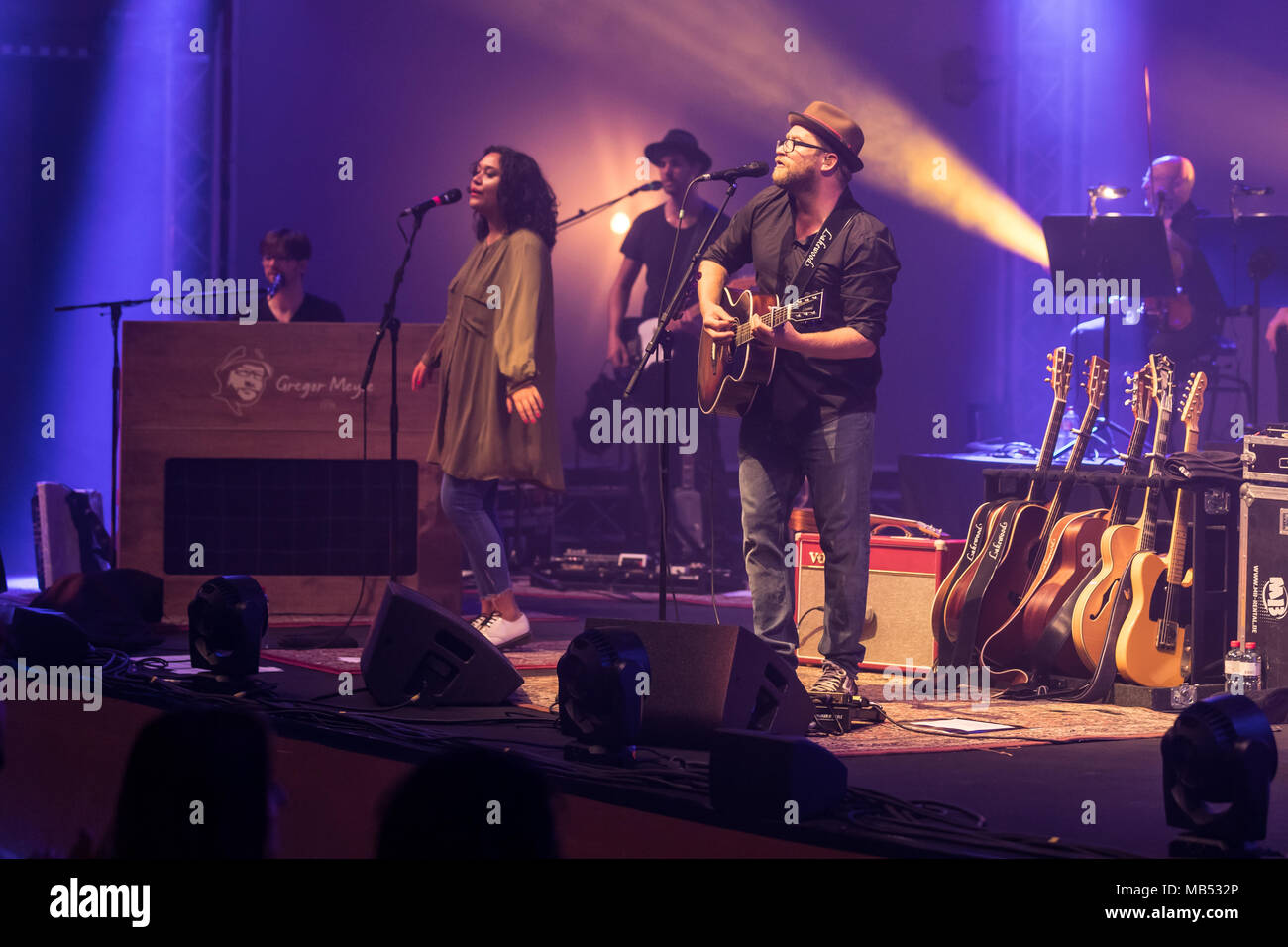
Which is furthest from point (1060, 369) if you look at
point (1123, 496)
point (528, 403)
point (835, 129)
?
point (528, 403)

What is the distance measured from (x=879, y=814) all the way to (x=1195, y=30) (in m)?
9.44

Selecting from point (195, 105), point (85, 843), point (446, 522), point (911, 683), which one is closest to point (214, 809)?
point (85, 843)

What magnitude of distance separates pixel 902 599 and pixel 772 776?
290cm

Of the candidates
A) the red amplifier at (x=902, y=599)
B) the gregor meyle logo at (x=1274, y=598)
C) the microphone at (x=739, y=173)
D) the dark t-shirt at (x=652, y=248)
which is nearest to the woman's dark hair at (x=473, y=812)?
the microphone at (x=739, y=173)

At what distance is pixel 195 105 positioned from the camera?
8.73 m

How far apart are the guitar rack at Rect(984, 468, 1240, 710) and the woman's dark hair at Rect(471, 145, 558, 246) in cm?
249

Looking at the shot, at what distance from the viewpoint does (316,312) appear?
7023mm

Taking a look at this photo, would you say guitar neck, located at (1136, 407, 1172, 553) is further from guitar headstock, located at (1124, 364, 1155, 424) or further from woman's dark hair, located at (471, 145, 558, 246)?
woman's dark hair, located at (471, 145, 558, 246)

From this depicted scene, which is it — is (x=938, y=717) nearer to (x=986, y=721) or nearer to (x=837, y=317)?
(x=986, y=721)

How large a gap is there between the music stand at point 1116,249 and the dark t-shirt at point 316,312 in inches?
152

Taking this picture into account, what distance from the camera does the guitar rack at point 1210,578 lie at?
4.82 m

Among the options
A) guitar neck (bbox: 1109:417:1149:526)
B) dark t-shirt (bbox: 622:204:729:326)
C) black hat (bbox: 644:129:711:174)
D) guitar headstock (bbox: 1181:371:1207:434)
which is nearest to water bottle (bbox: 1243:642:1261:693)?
guitar neck (bbox: 1109:417:1149:526)

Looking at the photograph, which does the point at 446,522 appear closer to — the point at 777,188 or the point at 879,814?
the point at 777,188

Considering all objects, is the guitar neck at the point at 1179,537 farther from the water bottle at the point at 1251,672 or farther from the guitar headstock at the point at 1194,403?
the guitar headstock at the point at 1194,403
